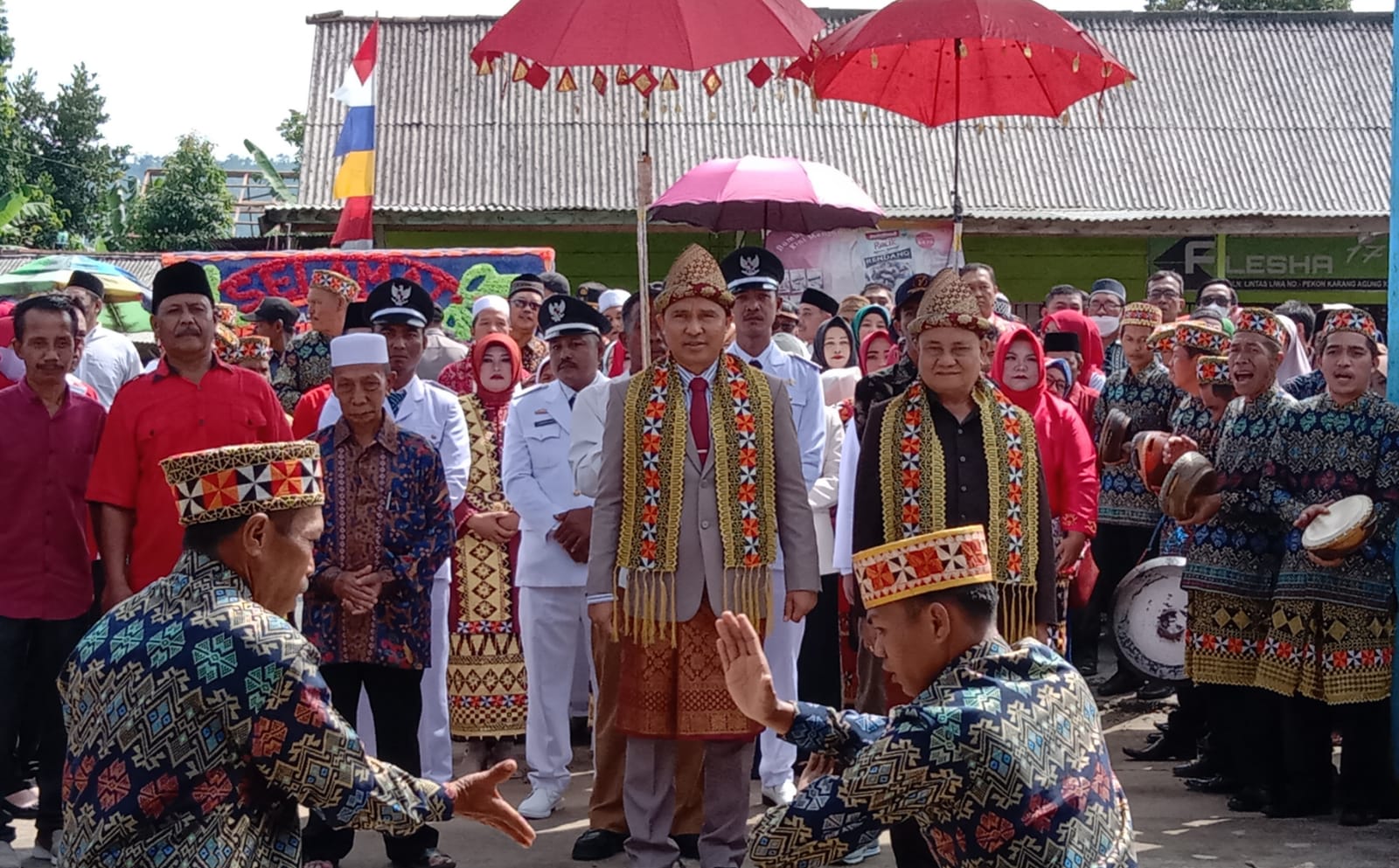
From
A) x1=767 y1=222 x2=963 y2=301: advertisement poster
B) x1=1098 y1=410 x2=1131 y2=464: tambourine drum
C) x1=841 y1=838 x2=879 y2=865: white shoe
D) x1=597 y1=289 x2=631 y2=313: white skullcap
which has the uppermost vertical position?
x1=767 y1=222 x2=963 y2=301: advertisement poster

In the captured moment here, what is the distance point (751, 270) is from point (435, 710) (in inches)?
91.1

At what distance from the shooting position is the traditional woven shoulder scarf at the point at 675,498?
19.1 ft

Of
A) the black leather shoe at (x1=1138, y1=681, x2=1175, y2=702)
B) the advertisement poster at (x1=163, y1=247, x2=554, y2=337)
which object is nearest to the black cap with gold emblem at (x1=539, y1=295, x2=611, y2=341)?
the black leather shoe at (x1=1138, y1=681, x2=1175, y2=702)

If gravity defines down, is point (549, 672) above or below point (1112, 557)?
below

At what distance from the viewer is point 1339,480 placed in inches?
257

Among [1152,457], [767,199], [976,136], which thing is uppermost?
[976,136]

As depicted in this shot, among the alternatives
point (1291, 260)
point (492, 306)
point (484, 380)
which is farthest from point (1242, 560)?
point (1291, 260)

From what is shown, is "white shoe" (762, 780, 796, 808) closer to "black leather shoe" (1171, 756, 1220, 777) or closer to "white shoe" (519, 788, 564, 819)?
"white shoe" (519, 788, 564, 819)

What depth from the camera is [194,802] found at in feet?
10.7

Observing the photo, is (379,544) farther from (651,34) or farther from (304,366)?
(304,366)

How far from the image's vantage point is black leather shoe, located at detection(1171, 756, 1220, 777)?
751 cm

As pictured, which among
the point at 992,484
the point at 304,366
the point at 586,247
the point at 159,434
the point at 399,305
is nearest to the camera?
the point at 992,484

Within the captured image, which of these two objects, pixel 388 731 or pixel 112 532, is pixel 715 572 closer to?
pixel 388 731

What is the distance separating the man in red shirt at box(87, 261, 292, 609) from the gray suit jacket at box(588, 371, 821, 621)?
1.33 metres
